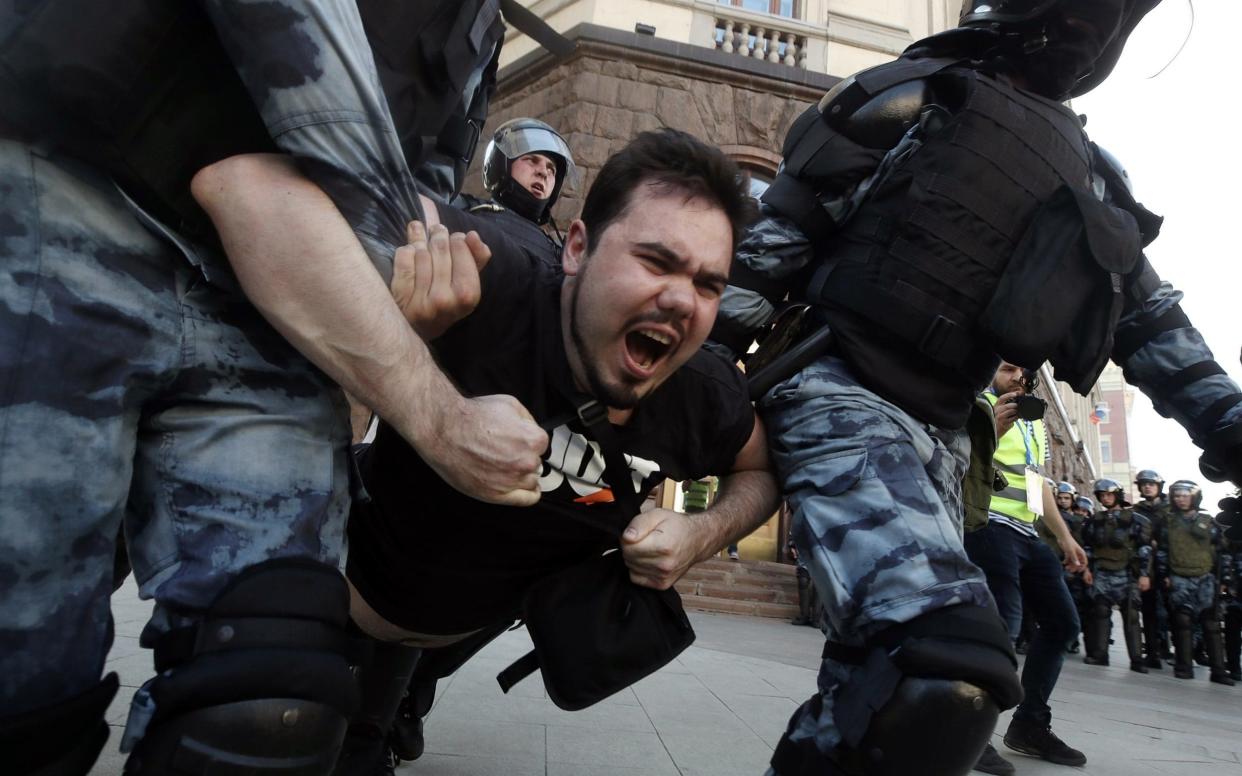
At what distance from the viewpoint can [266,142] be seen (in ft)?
4.30

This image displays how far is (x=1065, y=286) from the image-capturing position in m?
2.00

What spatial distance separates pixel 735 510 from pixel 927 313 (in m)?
0.62

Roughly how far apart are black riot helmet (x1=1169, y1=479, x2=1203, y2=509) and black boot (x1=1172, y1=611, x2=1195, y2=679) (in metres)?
1.53

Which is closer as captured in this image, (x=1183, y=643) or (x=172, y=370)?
(x=172, y=370)

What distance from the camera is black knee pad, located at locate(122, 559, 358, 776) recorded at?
1201 mm

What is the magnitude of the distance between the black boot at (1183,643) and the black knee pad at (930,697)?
993 centimetres

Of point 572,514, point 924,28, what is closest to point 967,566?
point 572,514

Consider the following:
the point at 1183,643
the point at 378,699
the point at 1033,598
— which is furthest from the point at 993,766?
the point at 1183,643

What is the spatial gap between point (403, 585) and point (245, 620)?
628mm

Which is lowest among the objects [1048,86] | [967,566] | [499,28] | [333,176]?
[967,566]

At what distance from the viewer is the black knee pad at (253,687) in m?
1.20

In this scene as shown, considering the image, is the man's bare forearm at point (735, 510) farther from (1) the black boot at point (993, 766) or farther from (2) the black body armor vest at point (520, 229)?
(1) the black boot at point (993, 766)

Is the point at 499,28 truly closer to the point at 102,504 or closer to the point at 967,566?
the point at 102,504

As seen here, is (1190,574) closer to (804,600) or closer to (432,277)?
(804,600)
